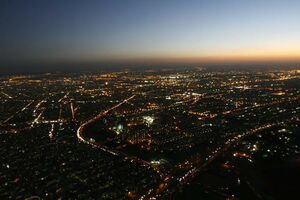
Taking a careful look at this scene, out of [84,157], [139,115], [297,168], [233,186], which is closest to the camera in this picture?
Result: [233,186]

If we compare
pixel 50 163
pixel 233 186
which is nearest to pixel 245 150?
pixel 233 186

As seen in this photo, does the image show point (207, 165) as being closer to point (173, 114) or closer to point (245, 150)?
point (245, 150)

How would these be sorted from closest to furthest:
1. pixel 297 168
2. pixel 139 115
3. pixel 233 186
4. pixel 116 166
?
pixel 233 186
pixel 297 168
pixel 116 166
pixel 139 115

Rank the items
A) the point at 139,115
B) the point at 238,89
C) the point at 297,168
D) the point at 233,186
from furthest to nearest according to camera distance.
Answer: the point at 238,89 → the point at 139,115 → the point at 297,168 → the point at 233,186

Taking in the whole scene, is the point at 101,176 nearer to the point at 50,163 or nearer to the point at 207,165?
the point at 50,163

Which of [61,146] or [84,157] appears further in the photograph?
[61,146]

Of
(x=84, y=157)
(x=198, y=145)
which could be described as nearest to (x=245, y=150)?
(x=198, y=145)
